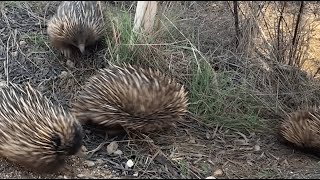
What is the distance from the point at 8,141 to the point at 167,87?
1049 mm

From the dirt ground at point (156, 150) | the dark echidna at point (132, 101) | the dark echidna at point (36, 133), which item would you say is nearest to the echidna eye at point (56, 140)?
the dark echidna at point (36, 133)

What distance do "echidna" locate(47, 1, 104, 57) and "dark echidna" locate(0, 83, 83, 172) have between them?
1.00 meters

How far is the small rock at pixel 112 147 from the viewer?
341 cm

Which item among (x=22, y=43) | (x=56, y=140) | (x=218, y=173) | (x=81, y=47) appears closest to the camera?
(x=56, y=140)

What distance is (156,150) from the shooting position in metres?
3.41

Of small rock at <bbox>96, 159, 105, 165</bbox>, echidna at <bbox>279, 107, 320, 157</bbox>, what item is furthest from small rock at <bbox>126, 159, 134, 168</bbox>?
echidna at <bbox>279, 107, 320, 157</bbox>

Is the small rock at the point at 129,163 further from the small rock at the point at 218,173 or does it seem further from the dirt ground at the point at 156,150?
the small rock at the point at 218,173

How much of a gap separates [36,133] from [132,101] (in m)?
0.64

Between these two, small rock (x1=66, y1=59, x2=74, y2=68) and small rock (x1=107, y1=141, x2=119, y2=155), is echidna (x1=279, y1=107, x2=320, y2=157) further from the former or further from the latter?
small rock (x1=66, y1=59, x2=74, y2=68)

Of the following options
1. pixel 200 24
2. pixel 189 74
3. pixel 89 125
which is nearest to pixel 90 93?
pixel 89 125

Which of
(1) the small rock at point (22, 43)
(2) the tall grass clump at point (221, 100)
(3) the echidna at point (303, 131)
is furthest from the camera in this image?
(1) the small rock at point (22, 43)

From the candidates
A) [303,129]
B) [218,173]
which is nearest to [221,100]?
[303,129]

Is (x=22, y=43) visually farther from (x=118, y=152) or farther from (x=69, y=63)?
(x=118, y=152)

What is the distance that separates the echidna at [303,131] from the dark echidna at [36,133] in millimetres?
1420
